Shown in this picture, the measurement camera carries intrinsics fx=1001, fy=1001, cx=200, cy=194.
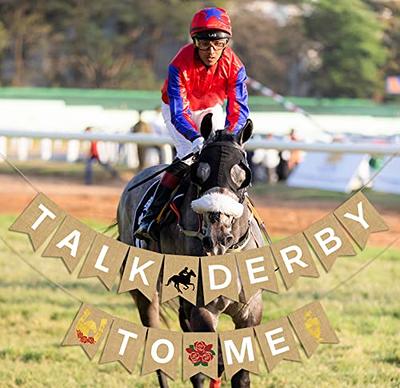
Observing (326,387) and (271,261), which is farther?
(326,387)

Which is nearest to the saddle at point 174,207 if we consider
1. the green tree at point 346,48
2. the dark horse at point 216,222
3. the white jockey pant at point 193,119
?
the dark horse at point 216,222

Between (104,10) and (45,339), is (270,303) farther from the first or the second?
(104,10)

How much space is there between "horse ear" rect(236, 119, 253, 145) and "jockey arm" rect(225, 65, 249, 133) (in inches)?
7.6

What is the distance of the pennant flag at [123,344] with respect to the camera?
388 centimetres

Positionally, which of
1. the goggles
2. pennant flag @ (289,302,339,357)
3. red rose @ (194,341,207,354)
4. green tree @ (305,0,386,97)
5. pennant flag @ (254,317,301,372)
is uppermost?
the goggles

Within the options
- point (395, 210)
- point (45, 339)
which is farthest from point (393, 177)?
point (45, 339)

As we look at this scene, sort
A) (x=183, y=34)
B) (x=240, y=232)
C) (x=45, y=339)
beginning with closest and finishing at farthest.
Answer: (x=240, y=232) < (x=45, y=339) < (x=183, y=34)

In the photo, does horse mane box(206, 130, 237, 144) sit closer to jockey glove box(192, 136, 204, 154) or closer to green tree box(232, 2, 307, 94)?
jockey glove box(192, 136, 204, 154)

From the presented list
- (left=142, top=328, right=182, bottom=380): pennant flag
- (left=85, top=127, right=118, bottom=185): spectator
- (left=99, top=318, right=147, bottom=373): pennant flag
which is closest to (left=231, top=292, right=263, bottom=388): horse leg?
(left=142, top=328, right=182, bottom=380): pennant flag

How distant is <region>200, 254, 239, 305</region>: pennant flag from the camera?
384 centimetres

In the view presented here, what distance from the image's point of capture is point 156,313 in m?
5.41

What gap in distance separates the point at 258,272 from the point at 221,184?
1.23 ft

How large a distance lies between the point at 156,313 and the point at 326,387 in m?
0.98

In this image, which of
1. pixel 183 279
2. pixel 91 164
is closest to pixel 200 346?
pixel 183 279
